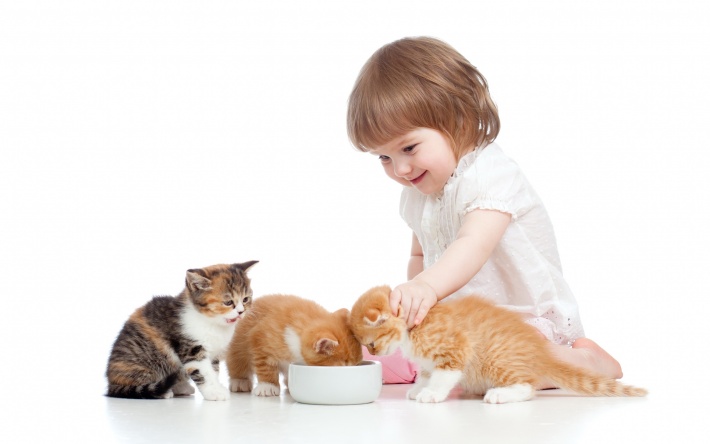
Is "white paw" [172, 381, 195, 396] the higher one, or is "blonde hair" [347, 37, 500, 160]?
"blonde hair" [347, 37, 500, 160]

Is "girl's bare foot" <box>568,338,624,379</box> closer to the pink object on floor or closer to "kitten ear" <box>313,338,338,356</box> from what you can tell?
the pink object on floor

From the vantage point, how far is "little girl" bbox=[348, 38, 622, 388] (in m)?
2.38

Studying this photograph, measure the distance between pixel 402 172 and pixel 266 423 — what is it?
3.45 feet

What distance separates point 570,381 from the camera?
2.04 metres

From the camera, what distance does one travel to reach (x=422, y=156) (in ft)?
7.94

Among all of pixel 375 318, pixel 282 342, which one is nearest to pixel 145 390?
pixel 282 342

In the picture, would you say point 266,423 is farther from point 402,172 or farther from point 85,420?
point 402,172

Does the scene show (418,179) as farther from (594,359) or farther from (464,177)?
(594,359)

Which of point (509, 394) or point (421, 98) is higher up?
point (421, 98)

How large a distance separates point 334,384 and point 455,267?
0.51 meters

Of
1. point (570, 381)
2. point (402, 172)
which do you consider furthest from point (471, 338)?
point (402, 172)

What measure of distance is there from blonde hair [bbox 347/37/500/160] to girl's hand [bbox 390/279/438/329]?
0.60m

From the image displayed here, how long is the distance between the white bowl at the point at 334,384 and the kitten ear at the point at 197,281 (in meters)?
0.32

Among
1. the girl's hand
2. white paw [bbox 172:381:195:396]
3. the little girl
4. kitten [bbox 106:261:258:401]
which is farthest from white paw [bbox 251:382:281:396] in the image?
the little girl
